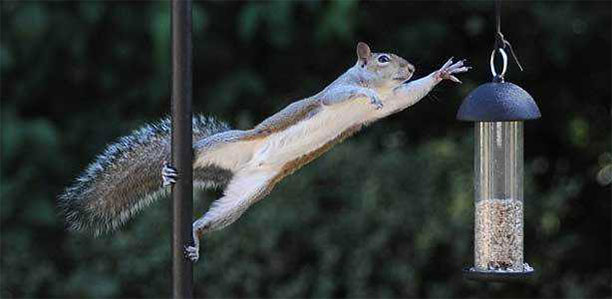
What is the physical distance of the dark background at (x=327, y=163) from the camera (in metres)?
4.09

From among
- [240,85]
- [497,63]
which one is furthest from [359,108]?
[497,63]

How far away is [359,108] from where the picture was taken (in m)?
1.55

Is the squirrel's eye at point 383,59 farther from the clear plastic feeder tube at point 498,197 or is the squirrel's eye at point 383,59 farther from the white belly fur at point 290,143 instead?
the clear plastic feeder tube at point 498,197

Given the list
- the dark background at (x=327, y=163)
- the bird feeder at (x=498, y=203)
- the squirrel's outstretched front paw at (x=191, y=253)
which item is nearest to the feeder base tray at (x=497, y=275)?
the bird feeder at (x=498, y=203)

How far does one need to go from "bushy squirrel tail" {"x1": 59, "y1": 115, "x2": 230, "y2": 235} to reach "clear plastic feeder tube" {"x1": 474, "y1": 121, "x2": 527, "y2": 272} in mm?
549

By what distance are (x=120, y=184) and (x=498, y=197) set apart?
0.71 m

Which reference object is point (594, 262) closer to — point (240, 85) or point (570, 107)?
Answer: point (570, 107)

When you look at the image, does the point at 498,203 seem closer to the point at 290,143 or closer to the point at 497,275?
the point at 497,275

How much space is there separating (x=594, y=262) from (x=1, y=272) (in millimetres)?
2260

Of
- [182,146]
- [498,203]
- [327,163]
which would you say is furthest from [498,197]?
[327,163]

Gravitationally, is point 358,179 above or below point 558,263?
above

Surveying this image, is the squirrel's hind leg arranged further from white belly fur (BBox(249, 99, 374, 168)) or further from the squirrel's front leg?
the squirrel's front leg

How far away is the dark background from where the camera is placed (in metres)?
4.09

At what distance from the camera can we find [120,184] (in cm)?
172
